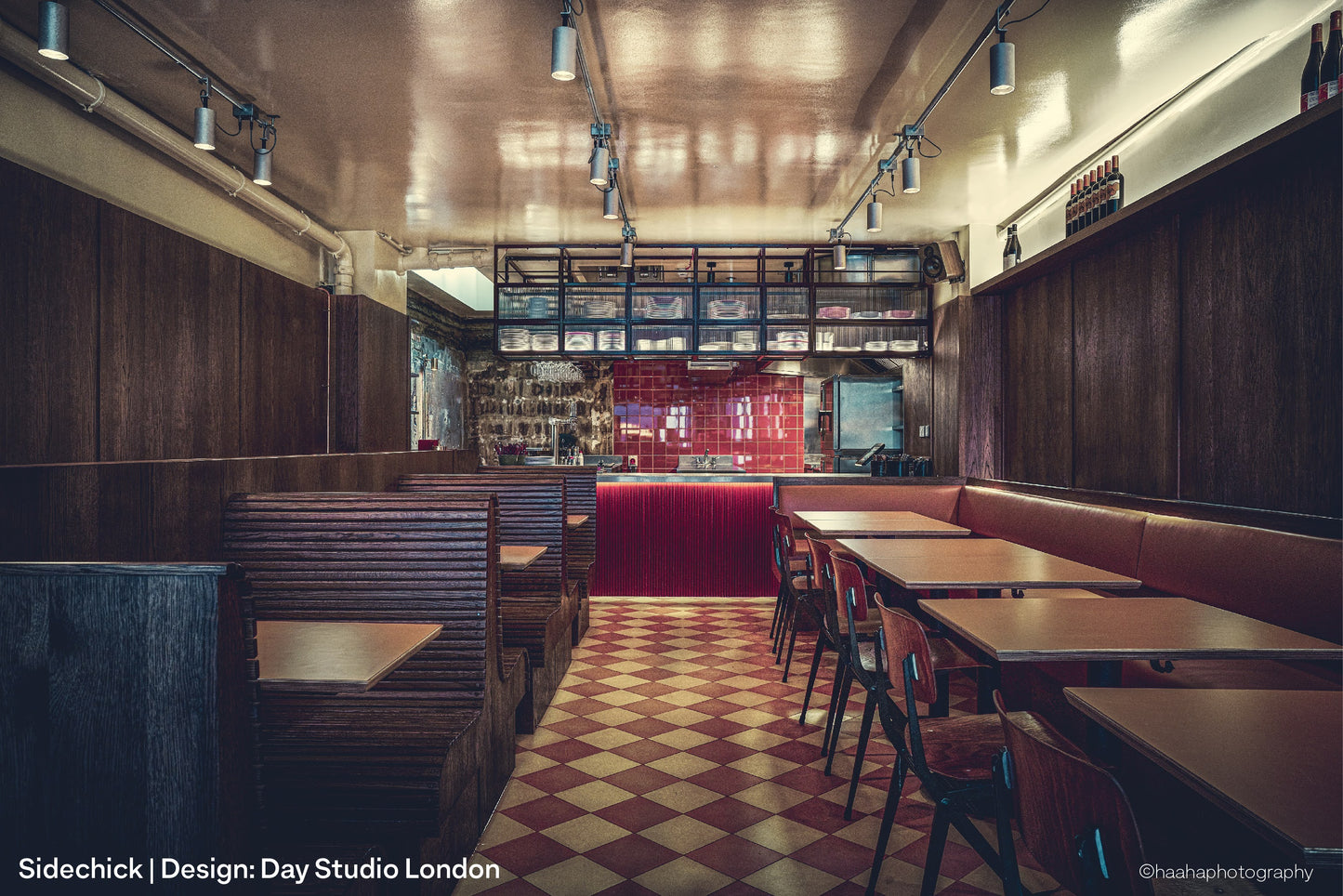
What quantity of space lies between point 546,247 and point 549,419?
12.8 feet

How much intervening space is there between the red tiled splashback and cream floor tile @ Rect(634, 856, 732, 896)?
8.32m

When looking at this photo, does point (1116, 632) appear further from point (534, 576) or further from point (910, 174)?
point (534, 576)

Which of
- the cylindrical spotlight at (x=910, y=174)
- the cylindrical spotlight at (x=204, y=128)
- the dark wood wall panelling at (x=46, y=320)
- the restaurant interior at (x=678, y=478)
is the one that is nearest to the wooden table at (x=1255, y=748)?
the restaurant interior at (x=678, y=478)

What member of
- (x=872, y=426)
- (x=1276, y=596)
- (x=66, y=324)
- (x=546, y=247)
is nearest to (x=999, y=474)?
(x=872, y=426)

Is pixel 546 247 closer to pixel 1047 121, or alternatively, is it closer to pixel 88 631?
pixel 1047 121

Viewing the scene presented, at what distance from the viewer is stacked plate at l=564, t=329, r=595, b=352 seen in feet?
24.1

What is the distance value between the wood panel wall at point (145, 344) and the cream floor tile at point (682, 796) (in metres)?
2.83

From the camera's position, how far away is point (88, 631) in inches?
59.2

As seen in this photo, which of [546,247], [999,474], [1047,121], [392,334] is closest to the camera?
[1047,121]

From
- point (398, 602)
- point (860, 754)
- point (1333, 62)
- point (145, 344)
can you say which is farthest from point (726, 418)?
point (398, 602)

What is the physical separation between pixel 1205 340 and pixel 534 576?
382 cm

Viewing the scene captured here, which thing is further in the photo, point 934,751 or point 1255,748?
point 934,751

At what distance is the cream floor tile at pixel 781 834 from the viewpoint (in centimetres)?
267

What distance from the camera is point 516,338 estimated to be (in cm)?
739
